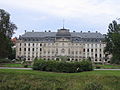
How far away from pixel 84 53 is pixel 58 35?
1441 centimetres

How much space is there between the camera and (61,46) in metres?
104

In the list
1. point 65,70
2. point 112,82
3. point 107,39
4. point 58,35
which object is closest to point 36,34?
point 58,35

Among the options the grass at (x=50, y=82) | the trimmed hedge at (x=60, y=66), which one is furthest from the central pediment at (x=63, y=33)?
the grass at (x=50, y=82)

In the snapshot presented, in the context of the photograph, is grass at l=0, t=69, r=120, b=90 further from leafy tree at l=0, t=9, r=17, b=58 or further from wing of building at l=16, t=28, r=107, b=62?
wing of building at l=16, t=28, r=107, b=62

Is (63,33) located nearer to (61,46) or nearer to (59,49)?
(61,46)

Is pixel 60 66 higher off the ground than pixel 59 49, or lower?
lower

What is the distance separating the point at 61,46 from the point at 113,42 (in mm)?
40875

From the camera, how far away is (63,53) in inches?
4104

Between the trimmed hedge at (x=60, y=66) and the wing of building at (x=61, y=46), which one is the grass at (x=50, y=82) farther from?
the wing of building at (x=61, y=46)

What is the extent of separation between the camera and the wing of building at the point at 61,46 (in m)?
104

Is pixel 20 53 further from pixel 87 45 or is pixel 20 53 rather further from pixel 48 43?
pixel 87 45

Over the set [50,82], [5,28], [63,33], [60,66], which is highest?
[63,33]

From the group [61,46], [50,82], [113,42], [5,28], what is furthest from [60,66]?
[61,46]

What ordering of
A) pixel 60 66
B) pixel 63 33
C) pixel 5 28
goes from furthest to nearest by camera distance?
1. pixel 63 33
2. pixel 5 28
3. pixel 60 66
